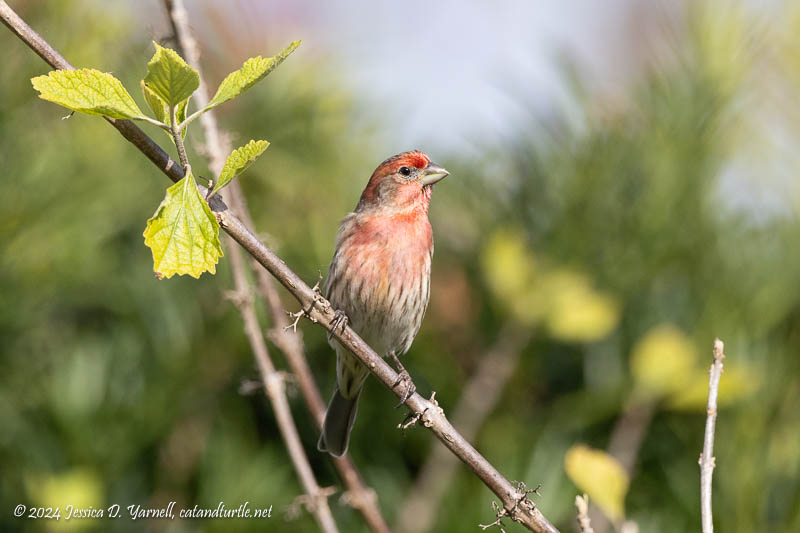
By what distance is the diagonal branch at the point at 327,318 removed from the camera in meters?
1.71

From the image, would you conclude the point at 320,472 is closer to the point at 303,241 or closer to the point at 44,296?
the point at 303,241

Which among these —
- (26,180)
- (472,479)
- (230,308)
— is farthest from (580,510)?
(26,180)

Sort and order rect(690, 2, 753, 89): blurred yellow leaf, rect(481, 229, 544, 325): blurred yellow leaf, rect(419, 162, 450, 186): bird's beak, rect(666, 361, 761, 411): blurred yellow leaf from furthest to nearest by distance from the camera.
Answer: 1. rect(690, 2, 753, 89): blurred yellow leaf
2. rect(419, 162, 450, 186): bird's beak
3. rect(481, 229, 544, 325): blurred yellow leaf
4. rect(666, 361, 761, 411): blurred yellow leaf

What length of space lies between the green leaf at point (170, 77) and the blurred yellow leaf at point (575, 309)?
8.36 ft

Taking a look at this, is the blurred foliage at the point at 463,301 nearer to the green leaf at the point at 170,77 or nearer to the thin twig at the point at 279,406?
the thin twig at the point at 279,406

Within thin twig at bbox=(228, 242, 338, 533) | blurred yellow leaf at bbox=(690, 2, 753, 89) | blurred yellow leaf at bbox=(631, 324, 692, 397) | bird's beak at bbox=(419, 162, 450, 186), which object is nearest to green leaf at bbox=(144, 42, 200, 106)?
thin twig at bbox=(228, 242, 338, 533)

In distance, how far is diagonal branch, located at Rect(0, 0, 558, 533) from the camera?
171 centimetres

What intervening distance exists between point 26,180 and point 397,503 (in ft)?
7.46

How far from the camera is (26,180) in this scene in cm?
417

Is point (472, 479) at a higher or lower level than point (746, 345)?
lower

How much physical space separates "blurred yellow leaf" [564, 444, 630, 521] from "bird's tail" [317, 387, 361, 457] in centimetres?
141

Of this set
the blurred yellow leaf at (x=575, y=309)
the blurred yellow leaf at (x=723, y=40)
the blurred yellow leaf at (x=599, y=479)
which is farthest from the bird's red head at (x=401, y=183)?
the blurred yellow leaf at (x=599, y=479)

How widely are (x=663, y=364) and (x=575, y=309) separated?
440mm

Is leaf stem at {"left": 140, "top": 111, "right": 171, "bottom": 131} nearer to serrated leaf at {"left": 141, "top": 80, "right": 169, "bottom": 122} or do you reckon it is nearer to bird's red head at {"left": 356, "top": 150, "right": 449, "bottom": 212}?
serrated leaf at {"left": 141, "top": 80, "right": 169, "bottom": 122}
